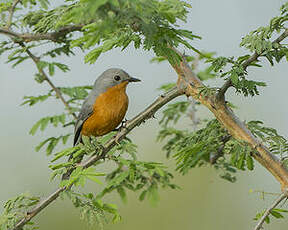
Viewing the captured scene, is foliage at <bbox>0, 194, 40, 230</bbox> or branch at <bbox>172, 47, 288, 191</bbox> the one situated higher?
foliage at <bbox>0, 194, 40, 230</bbox>

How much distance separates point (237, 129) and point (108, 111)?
119 centimetres

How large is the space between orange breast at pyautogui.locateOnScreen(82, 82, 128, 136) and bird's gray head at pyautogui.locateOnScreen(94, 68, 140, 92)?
0.04 meters

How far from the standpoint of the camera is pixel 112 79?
12.1 feet

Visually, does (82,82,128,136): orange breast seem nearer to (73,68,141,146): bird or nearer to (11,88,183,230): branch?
(73,68,141,146): bird

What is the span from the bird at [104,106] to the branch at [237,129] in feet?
3.09

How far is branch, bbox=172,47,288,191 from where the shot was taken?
8.25ft

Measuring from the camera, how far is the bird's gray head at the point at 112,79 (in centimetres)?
367

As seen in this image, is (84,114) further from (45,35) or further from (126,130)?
(126,130)

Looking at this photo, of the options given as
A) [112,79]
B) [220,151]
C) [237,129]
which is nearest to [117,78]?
[112,79]

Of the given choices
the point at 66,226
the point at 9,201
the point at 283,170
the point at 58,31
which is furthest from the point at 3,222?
the point at 66,226

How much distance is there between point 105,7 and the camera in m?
1.42

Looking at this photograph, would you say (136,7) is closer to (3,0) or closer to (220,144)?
(220,144)

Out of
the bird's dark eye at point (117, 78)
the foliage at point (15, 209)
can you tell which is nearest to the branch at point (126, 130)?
the foliage at point (15, 209)

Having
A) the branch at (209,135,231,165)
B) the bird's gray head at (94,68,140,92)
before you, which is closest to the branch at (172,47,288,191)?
the branch at (209,135,231,165)
